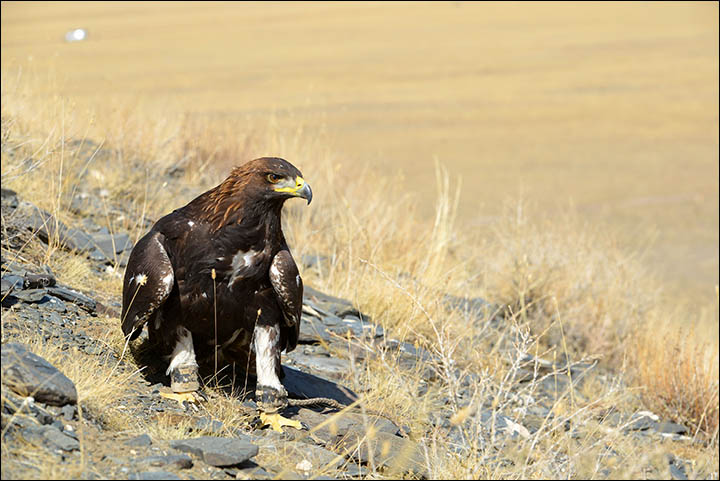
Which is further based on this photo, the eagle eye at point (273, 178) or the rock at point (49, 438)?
the eagle eye at point (273, 178)

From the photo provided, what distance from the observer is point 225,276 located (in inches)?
183

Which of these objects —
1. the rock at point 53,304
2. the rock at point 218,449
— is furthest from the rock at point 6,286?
the rock at point 218,449

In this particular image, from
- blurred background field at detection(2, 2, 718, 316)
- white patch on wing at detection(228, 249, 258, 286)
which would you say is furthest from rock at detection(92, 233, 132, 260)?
white patch on wing at detection(228, 249, 258, 286)

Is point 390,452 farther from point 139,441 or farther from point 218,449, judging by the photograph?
point 139,441

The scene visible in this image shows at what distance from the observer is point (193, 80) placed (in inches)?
1192

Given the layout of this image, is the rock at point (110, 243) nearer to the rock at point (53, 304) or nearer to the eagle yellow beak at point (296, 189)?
the rock at point (53, 304)

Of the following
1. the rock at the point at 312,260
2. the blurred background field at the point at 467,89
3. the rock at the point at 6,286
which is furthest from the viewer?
the blurred background field at the point at 467,89

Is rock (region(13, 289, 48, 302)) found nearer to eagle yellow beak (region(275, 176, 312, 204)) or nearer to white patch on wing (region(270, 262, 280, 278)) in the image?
white patch on wing (region(270, 262, 280, 278))

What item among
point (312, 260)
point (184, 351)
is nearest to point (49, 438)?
point (184, 351)

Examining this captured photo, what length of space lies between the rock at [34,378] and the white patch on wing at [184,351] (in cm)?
89

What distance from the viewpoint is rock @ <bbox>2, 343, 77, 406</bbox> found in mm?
3770

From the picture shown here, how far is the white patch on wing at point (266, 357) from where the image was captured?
4.86m

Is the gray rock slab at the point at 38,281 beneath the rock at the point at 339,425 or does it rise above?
above

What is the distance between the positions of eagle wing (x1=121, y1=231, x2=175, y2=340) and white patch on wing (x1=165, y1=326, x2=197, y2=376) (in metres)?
0.17
